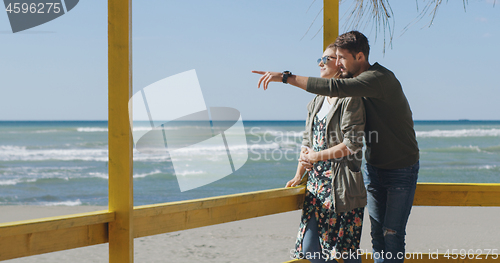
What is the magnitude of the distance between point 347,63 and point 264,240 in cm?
429

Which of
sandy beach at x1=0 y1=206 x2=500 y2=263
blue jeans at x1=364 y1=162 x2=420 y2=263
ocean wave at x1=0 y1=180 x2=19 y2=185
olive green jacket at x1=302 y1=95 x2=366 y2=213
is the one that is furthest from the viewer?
ocean wave at x1=0 y1=180 x2=19 y2=185

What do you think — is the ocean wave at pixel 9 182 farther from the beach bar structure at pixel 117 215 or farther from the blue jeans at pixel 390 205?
the blue jeans at pixel 390 205

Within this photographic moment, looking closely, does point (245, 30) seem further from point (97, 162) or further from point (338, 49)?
point (338, 49)

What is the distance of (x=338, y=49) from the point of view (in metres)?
1.59

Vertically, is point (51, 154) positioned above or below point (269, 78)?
below

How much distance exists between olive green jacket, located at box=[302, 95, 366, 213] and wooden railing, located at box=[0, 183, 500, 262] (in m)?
0.29

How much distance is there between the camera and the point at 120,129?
4.23 feet

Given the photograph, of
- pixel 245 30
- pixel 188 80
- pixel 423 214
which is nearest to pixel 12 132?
pixel 245 30

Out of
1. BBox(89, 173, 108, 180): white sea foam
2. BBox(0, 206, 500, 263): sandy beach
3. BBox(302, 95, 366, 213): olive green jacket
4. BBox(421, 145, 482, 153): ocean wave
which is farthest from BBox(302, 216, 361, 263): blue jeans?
BBox(421, 145, 482, 153): ocean wave

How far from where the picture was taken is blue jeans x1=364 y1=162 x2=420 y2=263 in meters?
1.66

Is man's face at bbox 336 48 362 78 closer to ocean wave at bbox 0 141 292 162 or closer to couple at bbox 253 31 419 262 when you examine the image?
couple at bbox 253 31 419 262

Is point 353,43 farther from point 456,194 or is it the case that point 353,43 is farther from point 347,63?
point 456,194

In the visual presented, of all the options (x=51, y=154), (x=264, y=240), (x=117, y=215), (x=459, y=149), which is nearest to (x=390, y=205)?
(x=117, y=215)

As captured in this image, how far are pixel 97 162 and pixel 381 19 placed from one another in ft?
41.7
